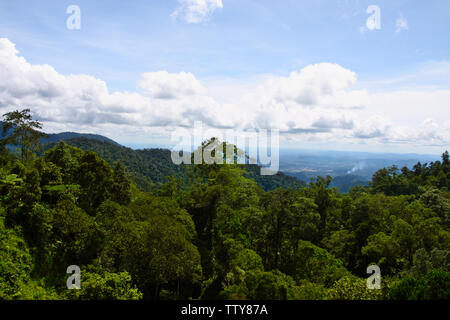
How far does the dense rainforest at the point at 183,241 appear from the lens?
10.8m

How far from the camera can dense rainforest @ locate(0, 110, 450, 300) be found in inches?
425

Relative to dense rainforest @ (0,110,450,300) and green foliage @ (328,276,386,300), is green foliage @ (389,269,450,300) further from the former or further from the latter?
green foliage @ (328,276,386,300)

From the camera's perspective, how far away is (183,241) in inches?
556

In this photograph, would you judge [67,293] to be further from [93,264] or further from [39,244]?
[39,244]

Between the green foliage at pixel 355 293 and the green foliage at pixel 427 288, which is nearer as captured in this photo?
the green foliage at pixel 427 288

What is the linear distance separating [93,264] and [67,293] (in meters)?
1.90

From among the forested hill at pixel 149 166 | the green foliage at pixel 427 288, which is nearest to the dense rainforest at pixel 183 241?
the green foliage at pixel 427 288

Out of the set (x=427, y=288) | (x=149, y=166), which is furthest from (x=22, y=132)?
(x=149, y=166)

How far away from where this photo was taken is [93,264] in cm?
1245

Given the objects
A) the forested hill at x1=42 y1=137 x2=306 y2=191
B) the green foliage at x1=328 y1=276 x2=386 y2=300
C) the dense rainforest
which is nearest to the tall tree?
the dense rainforest

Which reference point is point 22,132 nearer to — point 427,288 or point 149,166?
point 427,288

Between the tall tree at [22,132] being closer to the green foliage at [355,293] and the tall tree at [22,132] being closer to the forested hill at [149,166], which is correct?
the green foliage at [355,293]

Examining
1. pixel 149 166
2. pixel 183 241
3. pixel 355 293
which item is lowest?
pixel 149 166
